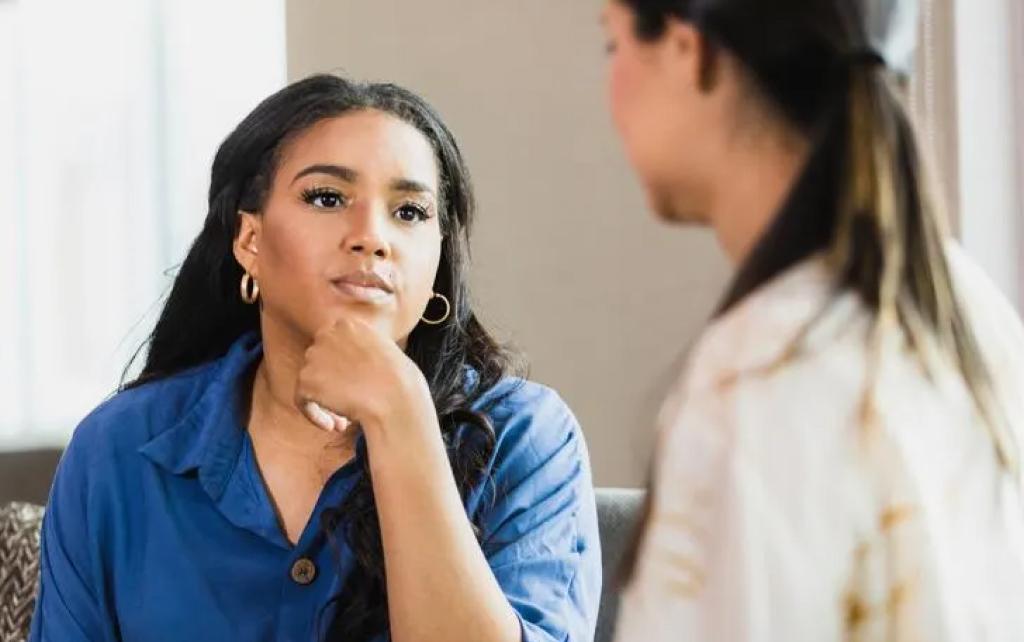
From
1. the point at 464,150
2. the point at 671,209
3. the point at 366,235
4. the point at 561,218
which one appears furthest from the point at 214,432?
the point at 464,150

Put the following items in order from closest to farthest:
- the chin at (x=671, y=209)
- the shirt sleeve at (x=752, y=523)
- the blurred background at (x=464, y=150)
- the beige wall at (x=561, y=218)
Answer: the shirt sleeve at (x=752, y=523)
the chin at (x=671, y=209)
the blurred background at (x=464, y=150)
the beige wall at (x=561, y=218)

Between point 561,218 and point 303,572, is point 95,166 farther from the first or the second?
point 303,572

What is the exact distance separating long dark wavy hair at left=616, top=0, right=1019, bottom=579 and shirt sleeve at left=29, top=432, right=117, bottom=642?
117 centimetres

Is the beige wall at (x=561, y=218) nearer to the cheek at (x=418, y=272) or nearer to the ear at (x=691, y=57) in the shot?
the cheek at (x=418, y=272)

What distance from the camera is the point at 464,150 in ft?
11.6

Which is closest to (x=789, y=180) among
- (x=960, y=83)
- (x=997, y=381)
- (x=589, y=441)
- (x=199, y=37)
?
(x=997, y=381)

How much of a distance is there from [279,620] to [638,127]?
108 cm

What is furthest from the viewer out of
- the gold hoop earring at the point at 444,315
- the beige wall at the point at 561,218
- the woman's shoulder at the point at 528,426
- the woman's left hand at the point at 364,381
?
the beige wall at the point at 561,218

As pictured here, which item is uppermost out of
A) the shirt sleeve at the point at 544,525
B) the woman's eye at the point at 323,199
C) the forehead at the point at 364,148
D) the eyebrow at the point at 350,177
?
the forehead at the point at 364,148

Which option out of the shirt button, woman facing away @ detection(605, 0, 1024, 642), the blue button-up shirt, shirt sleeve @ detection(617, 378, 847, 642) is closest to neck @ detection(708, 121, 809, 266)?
woman facing away @ detection(605, 0, 1024, 642)

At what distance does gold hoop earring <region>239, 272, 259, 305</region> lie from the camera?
6.55ft

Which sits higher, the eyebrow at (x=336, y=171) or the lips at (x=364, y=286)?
the eyebrow at (x=336, y=171)

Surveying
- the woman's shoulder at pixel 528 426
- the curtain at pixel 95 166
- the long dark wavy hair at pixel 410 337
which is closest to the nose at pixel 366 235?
the long dark wavy hair at pixel 410 337

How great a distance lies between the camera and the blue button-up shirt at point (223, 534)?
1845 millimetres
